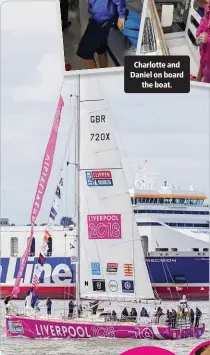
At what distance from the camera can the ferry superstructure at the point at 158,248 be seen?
27.8 feet

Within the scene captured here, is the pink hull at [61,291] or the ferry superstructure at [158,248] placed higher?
the ferry superstructure at [158,248]

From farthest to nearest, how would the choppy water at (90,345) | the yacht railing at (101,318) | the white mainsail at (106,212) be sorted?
the yacht railing at (101,318) < the white mainsail at (106,212) < the choppy water at (90,345)

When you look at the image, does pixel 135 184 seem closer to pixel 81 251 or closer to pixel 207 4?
pixel 81 251

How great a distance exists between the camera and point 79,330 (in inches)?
345

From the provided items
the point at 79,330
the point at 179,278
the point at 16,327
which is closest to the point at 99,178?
the point at 179,278

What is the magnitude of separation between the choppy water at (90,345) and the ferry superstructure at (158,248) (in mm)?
150

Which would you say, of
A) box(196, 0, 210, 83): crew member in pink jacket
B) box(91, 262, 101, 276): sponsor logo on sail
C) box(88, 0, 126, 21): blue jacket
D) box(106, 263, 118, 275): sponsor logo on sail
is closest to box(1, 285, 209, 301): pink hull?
box(91, 262, 101, 276): sponsor logo on sail

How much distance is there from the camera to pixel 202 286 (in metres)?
8.21

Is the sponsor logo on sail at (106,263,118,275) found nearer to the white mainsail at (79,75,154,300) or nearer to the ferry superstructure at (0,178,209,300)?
the white mainsail at (79,75,154,300)

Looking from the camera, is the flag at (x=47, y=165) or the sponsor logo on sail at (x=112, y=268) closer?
the flag at (x=47, y=165)

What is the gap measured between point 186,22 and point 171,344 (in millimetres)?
1933

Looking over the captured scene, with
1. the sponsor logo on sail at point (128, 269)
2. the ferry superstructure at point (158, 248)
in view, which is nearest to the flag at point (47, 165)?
the ferry superstructure at point (158, 248)

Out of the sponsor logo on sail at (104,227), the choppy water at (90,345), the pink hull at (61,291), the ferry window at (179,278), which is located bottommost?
the choppy water at (90,345)

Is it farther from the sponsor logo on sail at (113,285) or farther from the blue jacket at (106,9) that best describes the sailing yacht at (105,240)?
the blue jacket at (106,9)
